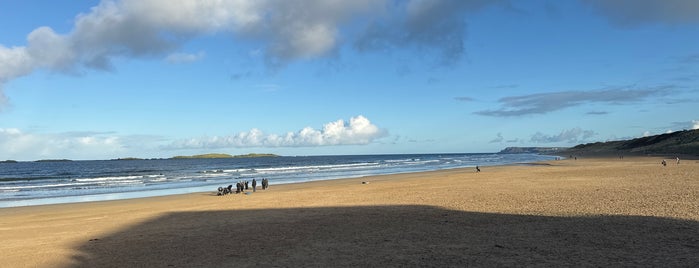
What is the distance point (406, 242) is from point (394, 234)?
3.17 feet

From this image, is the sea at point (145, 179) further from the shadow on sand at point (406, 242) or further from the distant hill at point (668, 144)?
the distant hill at point (668, 144)

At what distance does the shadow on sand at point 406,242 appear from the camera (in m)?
7.97

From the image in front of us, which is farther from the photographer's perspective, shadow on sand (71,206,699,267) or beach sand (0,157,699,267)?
beach sand (0,157,699,267)

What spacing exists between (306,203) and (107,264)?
966 centimetres

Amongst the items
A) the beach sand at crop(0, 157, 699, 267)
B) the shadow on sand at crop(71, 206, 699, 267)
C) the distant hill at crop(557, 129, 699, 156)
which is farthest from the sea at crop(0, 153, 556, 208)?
the distant hill at crop(557, 129, 699, 156)

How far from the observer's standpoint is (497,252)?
8.39 metres

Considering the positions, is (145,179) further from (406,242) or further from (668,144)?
(668,144)

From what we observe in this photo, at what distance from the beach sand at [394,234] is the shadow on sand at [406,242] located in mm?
19

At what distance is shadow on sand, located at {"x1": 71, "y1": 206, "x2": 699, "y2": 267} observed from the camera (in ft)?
26.1

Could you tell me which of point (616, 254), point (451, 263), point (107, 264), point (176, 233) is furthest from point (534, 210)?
point (107, 264)

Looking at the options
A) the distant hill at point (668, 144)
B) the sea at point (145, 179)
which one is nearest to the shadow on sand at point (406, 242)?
the sea at point (145, 179)

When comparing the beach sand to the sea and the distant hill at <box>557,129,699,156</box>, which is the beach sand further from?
the distant hill at <box>557,129,699,156</box>

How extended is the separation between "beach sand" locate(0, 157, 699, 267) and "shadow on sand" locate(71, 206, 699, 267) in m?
0.02

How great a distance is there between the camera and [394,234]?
10.6 m
